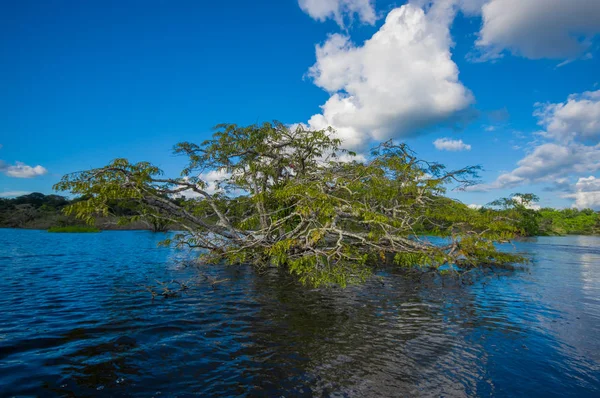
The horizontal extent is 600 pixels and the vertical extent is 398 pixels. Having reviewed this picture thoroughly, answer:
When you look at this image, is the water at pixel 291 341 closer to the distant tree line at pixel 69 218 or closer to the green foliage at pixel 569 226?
the distant tree line at pixel 69 218

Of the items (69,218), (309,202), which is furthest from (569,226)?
(69,218)

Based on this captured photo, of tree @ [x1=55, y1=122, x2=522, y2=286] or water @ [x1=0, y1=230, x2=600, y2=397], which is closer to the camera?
water @ [x1=0, y1=230, x2=600, y2=397]

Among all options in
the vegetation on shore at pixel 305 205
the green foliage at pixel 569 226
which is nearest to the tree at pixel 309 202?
the vegetation on shore at pixel 305 205

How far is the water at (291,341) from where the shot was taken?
21.1 ft

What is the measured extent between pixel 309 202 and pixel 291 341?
6.71 m

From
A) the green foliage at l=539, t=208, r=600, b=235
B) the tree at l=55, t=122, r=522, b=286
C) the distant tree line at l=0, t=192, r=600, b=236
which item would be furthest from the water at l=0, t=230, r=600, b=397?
the green foliage at l=539, t=208, r=600, b=235

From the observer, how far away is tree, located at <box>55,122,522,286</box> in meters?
14.1

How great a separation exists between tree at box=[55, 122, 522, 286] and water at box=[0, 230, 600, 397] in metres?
1.98

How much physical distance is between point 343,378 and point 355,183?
31.9 ft

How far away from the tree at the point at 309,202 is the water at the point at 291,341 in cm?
198

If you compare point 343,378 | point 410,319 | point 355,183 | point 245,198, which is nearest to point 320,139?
point 355,183

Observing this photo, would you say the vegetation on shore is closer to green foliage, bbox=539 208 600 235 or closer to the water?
the water

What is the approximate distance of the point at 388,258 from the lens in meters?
27.9

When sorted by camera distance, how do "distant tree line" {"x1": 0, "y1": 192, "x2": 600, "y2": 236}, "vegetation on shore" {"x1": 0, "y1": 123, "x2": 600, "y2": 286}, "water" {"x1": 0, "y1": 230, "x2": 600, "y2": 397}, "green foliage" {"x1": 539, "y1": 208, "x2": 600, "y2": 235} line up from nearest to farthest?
1. "water" {"x1": 0, "y1": 230, "x2": 600, "y2": 397}
2. "vegetation on shore" {"x1": 0, "y1": 123, "x2": 600, "y2": 286}
3. "distant tree line" {"x1": 0, "y1": 192, "x2": 600, "y2": 236}
4. "green foliage" {"x1": 539, "y1": 208, "x2": 600, "y2": 235}
